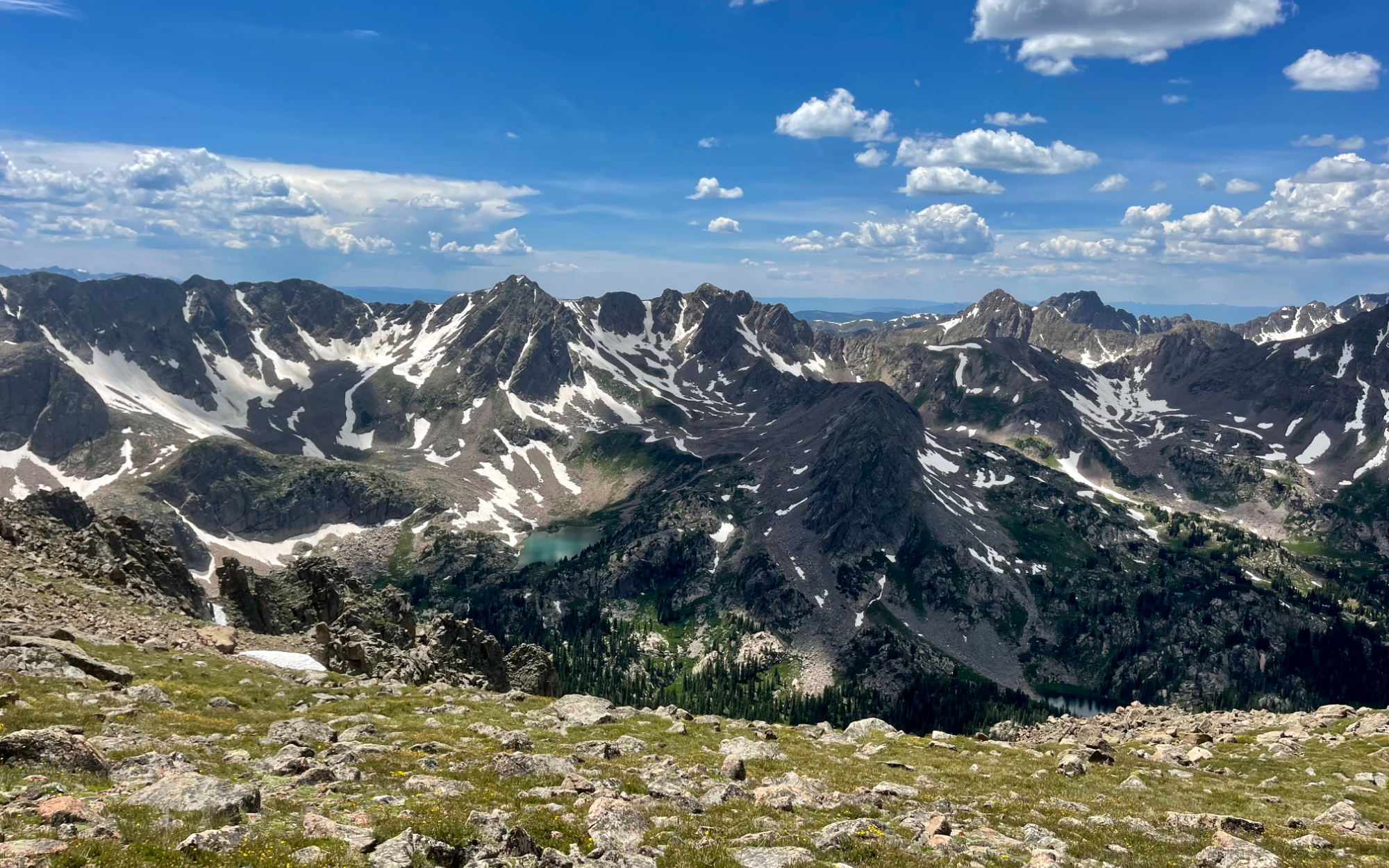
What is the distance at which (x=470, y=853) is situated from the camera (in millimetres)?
19891

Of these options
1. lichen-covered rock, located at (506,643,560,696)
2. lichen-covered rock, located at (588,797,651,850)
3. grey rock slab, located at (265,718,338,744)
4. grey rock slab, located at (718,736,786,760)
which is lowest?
lichen-covered rock, located at (506,643,560,696)

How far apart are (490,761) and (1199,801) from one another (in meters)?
34.0

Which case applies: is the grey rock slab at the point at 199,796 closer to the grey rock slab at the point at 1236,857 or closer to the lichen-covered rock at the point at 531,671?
the grey rock slab at the point at 1236,857

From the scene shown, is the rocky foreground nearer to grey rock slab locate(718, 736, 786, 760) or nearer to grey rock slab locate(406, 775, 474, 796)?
grey rock slab locate(406, 775, 474, 796)

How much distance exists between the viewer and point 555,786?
2928 centimetres

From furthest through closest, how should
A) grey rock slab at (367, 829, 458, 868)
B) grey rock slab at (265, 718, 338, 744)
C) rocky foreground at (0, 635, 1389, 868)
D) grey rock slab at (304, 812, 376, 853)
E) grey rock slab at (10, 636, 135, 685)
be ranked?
1. grey rock slab at (10, 636, 135, 685)
2. grey rock slab at (265, 718, 338, 744)
3. rocky foreground at (0, 635, 1389, 868)
4. grey rock slab at (304, 812, 376, 853)
5. grey rock slab at (367, 829, 458, 868)

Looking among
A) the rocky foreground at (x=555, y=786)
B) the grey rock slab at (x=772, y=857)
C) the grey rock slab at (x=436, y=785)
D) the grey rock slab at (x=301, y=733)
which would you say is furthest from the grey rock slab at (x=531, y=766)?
the grey rock slab at (x=772, y=857)

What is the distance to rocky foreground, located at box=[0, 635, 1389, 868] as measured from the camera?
2006 cm

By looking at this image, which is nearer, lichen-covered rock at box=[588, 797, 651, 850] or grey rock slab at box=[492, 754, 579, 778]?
lichen-covered rock at box=[588, 797, 651, 850]

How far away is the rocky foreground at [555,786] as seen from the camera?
20.1 meters

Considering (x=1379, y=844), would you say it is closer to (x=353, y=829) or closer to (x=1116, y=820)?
(x=1116, y=820)

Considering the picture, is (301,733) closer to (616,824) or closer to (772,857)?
(616,824)

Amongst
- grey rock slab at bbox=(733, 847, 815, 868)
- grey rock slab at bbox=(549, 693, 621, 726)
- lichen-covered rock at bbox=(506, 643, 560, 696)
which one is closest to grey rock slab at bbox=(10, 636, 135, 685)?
grey rock slab at bbox=(549, 693, 621, 726)

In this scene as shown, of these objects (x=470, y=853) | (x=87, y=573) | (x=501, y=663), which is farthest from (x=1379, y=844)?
(x=501, y=663)
